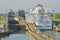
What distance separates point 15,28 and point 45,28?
9.01ft

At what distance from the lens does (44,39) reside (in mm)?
15438

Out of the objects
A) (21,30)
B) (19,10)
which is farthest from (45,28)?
(19,10)

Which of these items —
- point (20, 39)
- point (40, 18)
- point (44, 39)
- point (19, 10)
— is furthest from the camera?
point (19, 10)

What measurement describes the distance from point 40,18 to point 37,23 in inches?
56.5

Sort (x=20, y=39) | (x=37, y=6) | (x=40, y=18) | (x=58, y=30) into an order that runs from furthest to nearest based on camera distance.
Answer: (x=37, y=6)
(x=40, y=18)
(x=58, y=30)
(x=20, y=39)

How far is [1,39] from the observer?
18250 millimetres

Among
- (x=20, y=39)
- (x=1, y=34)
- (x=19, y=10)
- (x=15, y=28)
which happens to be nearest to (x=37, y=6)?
(x=19, y=10)

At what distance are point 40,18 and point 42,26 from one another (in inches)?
76.8

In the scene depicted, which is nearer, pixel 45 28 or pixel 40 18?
pixel 45 28

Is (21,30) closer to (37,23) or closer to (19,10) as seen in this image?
(37,23)

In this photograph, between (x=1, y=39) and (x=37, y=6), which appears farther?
(x=37, y=6)

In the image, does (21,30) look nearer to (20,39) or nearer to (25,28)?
(25,28)

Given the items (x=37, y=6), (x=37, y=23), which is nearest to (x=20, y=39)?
(x=37, y=23)

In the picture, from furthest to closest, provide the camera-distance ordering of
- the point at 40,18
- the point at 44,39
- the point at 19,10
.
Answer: the point at 19,10 → the point at 40,18 → the point at 44,39
